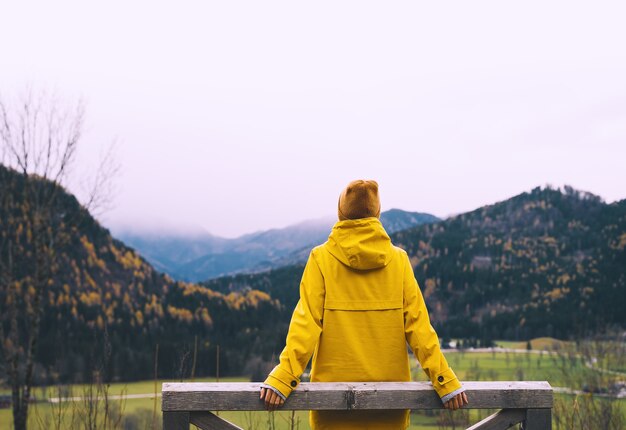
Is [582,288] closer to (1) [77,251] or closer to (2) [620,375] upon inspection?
(1) [77,251]

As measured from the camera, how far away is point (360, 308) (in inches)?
116

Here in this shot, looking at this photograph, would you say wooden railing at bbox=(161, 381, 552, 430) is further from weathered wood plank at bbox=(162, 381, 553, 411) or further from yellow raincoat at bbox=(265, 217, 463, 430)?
yellow raincoat at bbox=(265, 217, 463, 430)

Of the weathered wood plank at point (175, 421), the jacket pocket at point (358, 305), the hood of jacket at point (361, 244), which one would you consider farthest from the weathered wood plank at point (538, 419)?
the weathered wood plank at point (175, 421)

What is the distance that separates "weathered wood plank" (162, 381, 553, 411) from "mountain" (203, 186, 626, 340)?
47.8 metres

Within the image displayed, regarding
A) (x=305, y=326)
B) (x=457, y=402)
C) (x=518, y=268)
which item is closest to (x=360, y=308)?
(x=305, y=326)

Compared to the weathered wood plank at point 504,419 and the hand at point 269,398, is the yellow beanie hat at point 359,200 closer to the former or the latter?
the hand at point 269,398

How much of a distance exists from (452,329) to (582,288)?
1526 cm

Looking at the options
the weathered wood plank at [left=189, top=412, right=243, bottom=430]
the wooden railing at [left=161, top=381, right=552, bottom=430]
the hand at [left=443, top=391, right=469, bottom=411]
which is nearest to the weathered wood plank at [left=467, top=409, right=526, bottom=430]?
the wooden railing at [left=161, top=381, right=552, bottom=430]

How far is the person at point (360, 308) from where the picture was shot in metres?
2.91

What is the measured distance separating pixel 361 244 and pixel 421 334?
0.52 m

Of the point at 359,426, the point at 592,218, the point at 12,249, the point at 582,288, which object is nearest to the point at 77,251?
the point at 12,249

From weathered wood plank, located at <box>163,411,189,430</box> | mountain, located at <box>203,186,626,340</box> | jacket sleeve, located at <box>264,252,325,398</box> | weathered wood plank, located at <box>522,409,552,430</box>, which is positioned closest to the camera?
weathered wood plank, located at <box>163,411,189,430</box>

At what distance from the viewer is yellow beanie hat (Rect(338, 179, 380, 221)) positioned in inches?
119

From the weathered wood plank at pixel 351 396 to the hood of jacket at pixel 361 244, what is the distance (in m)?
0.60
